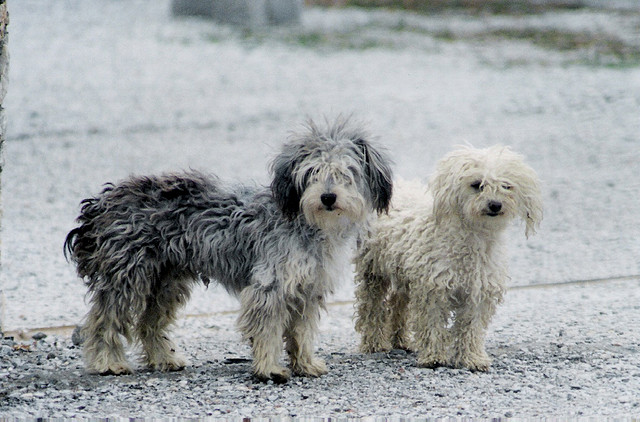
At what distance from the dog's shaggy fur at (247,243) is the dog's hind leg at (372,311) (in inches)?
24.6

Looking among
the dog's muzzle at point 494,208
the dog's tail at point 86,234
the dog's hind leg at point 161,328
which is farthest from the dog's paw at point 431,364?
the dog's tail at point 86,234

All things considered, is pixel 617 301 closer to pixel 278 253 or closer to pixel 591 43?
pixel 278 253

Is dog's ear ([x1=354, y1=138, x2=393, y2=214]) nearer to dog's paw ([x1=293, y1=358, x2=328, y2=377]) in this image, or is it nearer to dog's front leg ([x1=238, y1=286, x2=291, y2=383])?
dog's front leg ([x1=238, y1=286, x2=291, y2=383])

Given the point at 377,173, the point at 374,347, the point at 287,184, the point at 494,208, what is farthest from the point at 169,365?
the point at 494,208

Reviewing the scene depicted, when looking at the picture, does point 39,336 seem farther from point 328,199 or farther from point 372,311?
point 328,199

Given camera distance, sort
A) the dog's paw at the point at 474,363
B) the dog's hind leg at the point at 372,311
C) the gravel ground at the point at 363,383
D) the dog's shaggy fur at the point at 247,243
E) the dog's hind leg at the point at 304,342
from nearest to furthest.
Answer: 1. the gravel ground at the point at 363,383
2. the dog's shaggy fur at the point at 247,243
3. the dog's hind leg at the point at 304,342
4. the dog's paw at the point at 474,363
5. the dog's hind leg at the point at 372,311

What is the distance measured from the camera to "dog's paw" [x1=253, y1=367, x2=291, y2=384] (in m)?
6.16

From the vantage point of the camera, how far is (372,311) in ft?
22.8

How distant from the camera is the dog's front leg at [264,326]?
19.7 ft

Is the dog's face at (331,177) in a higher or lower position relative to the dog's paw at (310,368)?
higher

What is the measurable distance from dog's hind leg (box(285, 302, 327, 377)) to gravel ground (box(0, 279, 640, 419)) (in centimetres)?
11

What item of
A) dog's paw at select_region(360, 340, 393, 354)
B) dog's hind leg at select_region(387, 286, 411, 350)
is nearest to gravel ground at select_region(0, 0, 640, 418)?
dog's paw at select_region(360, 340, 393, 354)

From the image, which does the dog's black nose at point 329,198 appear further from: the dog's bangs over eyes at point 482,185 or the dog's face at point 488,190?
the dog's bangs over eyes at point 482,185

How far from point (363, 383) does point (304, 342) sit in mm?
466
